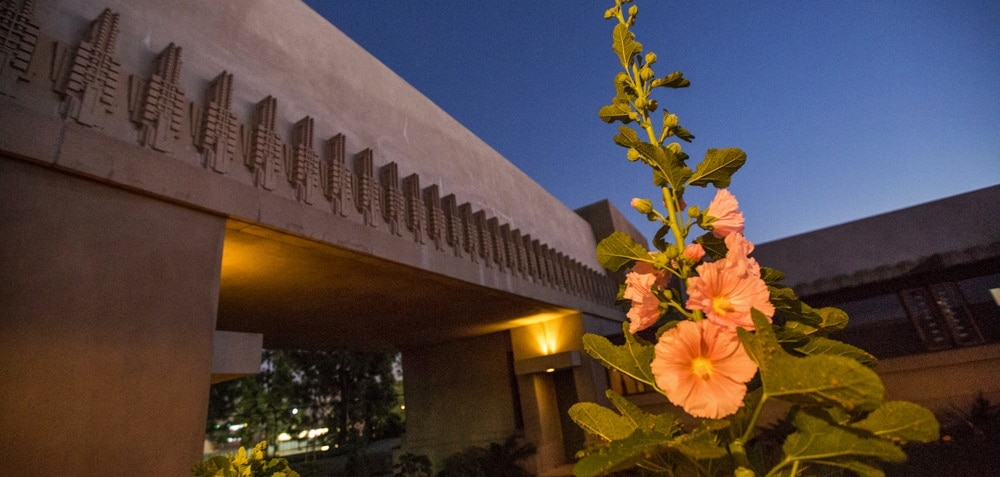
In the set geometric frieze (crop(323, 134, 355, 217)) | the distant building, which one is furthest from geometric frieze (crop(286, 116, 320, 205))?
the distant building

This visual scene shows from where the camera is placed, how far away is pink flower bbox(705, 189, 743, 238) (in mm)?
861

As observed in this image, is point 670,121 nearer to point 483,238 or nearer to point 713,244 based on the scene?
point 713,244

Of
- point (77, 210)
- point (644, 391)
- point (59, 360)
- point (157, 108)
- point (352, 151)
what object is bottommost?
point (644, 391)

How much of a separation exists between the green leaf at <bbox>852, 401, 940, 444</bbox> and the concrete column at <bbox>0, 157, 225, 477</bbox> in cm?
349

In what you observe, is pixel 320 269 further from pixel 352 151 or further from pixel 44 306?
pixel 44 306

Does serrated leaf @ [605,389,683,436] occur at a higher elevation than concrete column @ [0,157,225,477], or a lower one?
lower

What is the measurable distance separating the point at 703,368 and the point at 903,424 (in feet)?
0.78

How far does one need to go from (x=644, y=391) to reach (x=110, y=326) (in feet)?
29.9

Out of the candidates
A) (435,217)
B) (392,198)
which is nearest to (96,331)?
(392,198)

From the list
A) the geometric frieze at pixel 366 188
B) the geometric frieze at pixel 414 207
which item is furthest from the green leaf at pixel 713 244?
Answer: the geometric frieze at pixel 414 207

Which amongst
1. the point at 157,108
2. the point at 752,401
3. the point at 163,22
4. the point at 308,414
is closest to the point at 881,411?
the point at 752,401

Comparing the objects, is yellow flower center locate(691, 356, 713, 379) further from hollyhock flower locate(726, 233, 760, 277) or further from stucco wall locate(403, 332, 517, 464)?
stucco wall locate(403, 332, 517, 464)

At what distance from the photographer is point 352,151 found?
5.41m

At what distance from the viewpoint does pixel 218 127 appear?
12.2 feet
